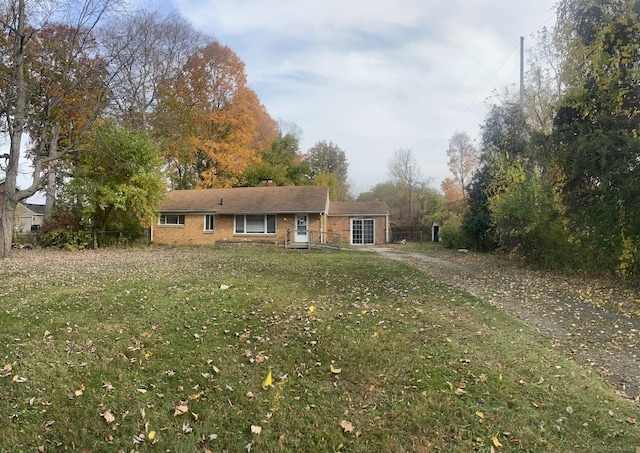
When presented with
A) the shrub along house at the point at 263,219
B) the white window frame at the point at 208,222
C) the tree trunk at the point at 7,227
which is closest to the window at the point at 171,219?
the shrub along house at the point at 263,219

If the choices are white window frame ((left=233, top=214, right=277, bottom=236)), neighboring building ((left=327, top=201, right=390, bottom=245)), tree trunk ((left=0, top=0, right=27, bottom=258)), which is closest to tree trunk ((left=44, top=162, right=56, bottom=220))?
tree trunk ((left=0, top=0, right=27, bottom=258))

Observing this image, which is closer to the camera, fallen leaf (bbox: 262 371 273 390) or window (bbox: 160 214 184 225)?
fallen leaf (bbox: 262 371 273 390)

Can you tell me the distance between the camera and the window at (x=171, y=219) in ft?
82.5

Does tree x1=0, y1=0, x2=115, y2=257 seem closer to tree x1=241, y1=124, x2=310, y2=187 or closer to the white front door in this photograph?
the white front door

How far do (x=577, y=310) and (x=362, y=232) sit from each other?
2010 cm

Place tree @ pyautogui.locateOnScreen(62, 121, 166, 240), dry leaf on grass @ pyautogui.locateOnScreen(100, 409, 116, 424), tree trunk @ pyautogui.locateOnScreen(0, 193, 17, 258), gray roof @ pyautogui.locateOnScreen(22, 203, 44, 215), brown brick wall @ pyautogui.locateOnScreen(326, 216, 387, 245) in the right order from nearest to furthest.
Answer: dry leaf on grass @ pyautogui.locateOnScreen(100, 409, 116, 424)
tree trunk @ pyautogui.locateOnScreen(0, 193, 17, 258)
tree @ pyautogui.locateOnScreen(62, 121, 166, 240)
brown brick wall @ pyautogui.locateOnScreen(326, 216, 387, 245)
gray roof @ pyautogui.locateOnScreen(22, 203, 44, 215)

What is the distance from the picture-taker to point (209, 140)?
31.3 meters

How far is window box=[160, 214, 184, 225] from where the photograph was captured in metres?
25.2

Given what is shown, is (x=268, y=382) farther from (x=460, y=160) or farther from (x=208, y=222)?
(x=460, y=160)

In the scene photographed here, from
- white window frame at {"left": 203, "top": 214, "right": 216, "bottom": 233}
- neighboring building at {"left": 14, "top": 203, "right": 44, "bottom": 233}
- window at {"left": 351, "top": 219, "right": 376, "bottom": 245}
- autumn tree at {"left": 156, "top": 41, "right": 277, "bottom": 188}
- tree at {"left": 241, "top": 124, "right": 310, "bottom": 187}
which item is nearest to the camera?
white window frame at {"left": 203, "top": 214, "right": 216, "bottom": 233}

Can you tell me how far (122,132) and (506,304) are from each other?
18.8m

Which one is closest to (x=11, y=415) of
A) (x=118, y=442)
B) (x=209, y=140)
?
(x=118, y=442)

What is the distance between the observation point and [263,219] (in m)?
24.0

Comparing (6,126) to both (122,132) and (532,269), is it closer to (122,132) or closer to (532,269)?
(122,132)
